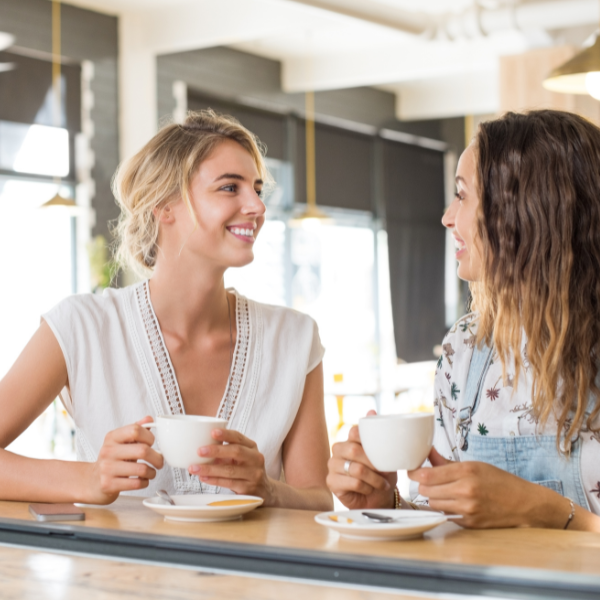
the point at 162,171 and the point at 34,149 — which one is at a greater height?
the point at 34,149

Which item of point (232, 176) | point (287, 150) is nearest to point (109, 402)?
point (232, 176)

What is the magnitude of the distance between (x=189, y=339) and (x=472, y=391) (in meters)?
0.70

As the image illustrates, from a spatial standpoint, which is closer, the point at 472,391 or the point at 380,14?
the point at 472,391

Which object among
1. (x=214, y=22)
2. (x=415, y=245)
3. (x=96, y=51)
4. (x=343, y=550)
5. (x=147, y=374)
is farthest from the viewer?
(x=415, y=245)

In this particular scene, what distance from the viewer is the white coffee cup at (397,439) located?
1208 millimetres

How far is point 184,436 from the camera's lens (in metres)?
1.33

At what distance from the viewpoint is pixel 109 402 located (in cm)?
199

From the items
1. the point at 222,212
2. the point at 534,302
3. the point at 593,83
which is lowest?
the point at 534,302

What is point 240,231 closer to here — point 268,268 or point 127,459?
point 127,459

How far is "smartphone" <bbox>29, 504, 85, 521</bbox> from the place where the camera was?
138 cm

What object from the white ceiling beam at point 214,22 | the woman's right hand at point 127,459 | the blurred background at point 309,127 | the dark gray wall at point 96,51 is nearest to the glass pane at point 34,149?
the blurred background at point 309,127

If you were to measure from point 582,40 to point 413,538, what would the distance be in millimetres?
6762

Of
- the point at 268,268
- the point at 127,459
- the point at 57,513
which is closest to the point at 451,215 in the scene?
the point at 127,459

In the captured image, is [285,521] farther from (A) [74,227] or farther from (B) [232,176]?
(A) [74,227]
